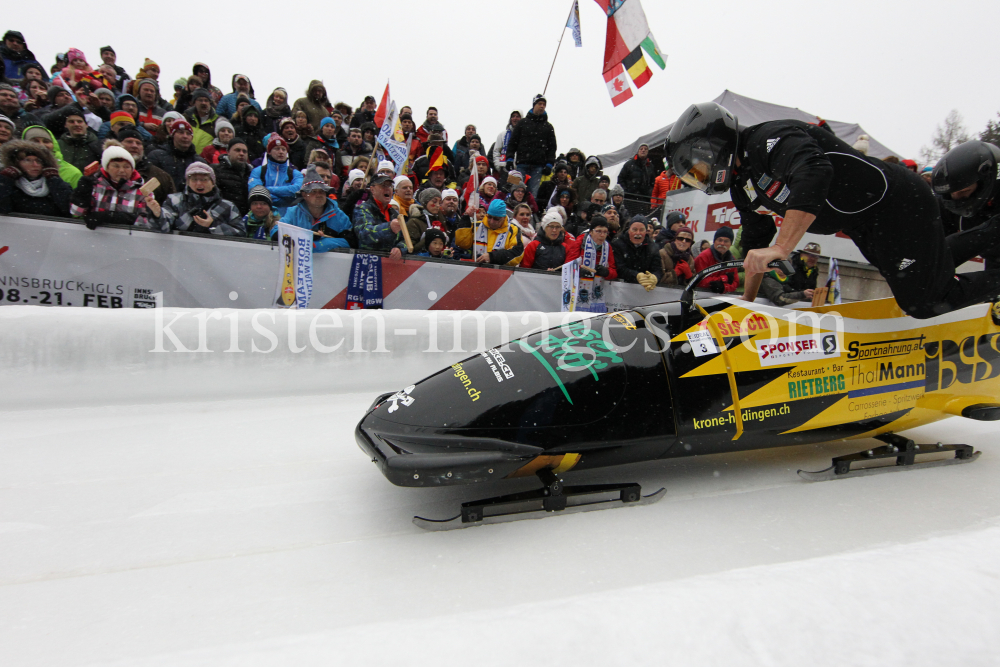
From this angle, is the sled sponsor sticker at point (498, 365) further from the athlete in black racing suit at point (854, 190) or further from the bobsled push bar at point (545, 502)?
the athlete in black racing suit at point (854, 190)

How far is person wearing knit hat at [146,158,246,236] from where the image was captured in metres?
4.32

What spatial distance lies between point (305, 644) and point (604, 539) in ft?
3.29

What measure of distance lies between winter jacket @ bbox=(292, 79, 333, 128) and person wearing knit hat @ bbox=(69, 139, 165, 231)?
273 cm

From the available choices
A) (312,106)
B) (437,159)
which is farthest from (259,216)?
(437,159)

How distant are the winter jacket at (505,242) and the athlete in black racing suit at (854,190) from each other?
3111 mm

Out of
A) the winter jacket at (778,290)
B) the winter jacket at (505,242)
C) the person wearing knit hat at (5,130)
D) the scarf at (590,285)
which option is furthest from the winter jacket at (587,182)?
the person wearing knit hat at (5,130)

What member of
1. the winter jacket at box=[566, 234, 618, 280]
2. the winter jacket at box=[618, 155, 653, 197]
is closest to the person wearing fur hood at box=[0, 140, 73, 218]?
the winter jacket at box=[566, 234, 618, 280]

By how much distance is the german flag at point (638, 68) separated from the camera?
770cm

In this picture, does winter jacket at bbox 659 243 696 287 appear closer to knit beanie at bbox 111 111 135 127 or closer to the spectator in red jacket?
the spectator in red jacket

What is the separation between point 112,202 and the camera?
401 cm

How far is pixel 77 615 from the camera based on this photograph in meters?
1.36

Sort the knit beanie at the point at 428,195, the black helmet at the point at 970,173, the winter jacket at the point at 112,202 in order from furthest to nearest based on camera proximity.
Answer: the knit beanie at the point at 428,195
the winter jacket at the point at 112,202
the black helmet at the point at 970,173

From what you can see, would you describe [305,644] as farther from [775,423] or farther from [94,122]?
[94,122]

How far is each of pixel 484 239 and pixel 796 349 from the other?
374 centimetres
